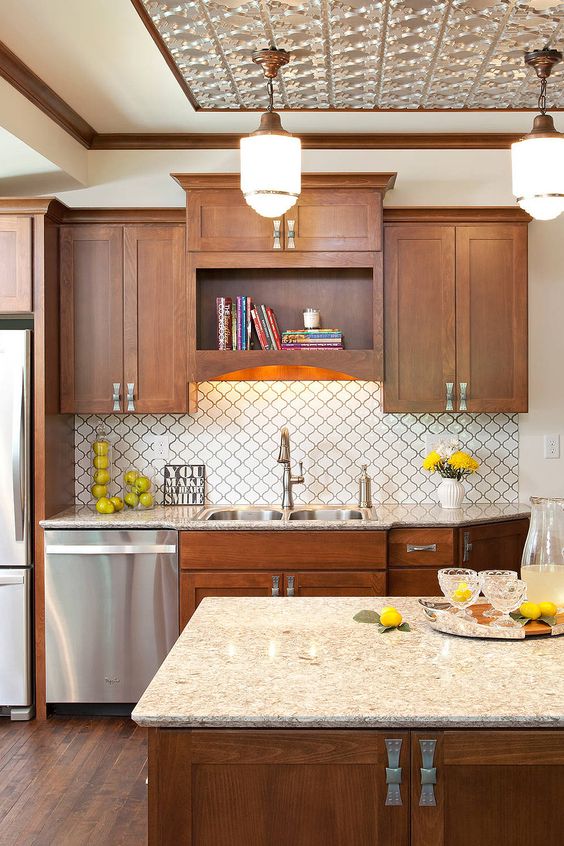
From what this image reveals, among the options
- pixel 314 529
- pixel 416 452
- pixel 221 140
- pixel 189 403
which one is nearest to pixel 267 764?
pixel 314 529

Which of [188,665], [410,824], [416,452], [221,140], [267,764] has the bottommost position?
[410,824]

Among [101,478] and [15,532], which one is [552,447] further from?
[15,532]

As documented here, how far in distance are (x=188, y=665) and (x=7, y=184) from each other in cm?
345

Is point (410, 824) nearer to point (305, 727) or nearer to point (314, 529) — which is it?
point (305, 727)

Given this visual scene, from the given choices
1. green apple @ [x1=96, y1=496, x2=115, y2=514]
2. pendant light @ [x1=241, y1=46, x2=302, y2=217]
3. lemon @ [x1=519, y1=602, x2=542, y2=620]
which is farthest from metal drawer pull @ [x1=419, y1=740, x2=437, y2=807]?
green apple @ [x1=96, y1=496, x2=115, y2=514]

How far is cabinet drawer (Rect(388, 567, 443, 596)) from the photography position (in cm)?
402

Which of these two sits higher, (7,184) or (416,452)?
(7,184)

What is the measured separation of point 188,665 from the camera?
6.31 ft

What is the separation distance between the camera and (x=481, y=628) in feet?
6.91

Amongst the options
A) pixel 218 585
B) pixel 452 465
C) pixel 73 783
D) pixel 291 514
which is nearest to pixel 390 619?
pixel 73 783

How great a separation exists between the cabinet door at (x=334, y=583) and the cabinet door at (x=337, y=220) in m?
1.64

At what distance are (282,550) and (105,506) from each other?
0.95m

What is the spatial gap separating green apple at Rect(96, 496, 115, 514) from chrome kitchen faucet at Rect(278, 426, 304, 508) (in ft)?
2.97

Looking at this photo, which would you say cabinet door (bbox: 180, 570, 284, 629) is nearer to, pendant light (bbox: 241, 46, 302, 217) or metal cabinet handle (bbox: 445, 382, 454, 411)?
metal cabinet handle (bbox: 445, 382, 454, 411)
